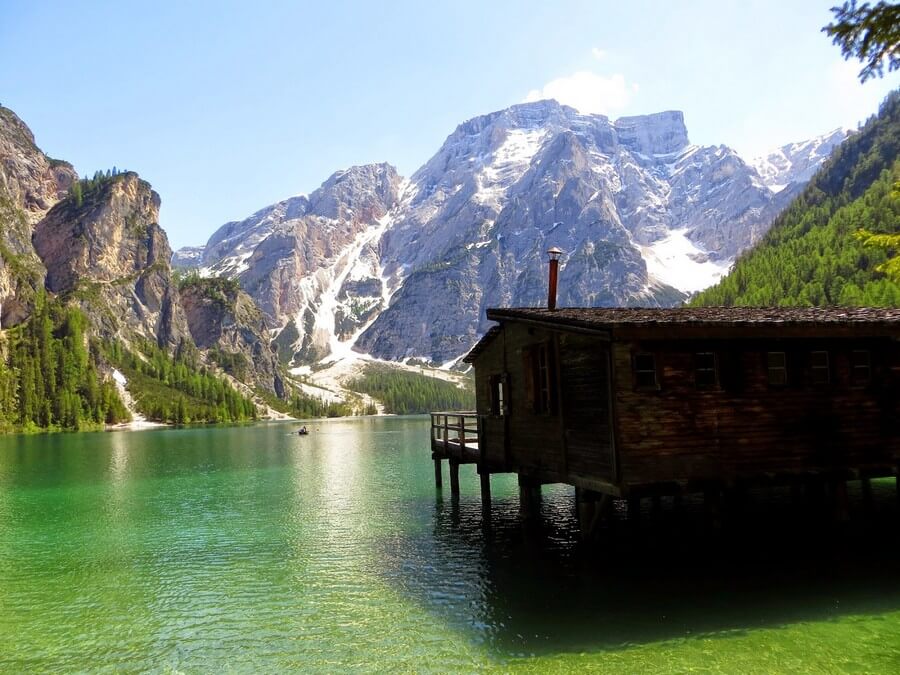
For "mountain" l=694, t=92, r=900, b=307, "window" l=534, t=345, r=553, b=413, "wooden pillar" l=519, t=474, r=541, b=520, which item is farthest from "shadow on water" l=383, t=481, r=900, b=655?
"mountain" l=694, t=92, r=900, b=307

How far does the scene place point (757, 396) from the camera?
2230 centimetres

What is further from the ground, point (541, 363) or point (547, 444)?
point (541, 363)

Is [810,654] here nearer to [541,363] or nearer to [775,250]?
[541,363]

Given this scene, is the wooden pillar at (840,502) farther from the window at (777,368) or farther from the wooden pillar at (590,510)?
the wooden pillar at (590,510)

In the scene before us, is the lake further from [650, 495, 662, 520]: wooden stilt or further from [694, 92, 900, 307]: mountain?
[694, 92, 900, 307]: mountain

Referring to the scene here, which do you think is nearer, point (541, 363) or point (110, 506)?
point (541, 363)

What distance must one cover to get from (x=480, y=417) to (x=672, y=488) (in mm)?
13037

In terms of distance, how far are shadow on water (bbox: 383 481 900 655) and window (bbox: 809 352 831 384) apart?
19.6 ft

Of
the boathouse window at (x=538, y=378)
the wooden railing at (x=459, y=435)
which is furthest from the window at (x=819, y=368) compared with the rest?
the wooden railing at (x=459, y=435)

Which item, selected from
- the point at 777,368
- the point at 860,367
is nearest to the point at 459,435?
the point at 777,368

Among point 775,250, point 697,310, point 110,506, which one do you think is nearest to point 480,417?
point 697,310

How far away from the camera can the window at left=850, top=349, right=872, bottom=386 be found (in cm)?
2353

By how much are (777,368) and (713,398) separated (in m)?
2.90

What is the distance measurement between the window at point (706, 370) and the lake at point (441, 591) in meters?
5.22
